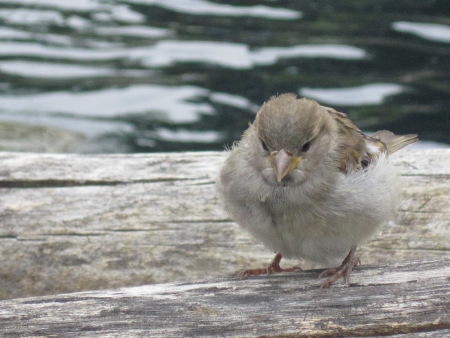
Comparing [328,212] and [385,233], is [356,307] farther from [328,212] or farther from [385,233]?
[385,233]

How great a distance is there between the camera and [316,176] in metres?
3.23

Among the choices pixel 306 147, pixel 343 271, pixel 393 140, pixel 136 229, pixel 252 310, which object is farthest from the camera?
pixel 393 140

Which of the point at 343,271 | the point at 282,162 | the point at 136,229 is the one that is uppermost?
the point at 282,162

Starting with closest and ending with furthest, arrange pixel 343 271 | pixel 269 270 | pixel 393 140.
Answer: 1. pixel 343 271
2. pixel 269 270
3. pixel 393 140

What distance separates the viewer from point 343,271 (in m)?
3.07

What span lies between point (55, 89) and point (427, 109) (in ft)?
15.8

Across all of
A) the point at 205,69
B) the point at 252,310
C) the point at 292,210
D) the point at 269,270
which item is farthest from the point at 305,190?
the point at 205,69

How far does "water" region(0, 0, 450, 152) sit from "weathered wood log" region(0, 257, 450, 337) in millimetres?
4695

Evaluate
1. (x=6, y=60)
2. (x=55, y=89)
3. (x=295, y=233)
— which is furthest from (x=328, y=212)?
(x=6, y=60)

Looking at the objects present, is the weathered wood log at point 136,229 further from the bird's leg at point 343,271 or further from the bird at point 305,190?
the bird's leg at point 343,271

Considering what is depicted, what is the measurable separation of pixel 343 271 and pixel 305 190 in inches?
17.0

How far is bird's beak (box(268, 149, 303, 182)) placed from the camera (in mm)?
3098

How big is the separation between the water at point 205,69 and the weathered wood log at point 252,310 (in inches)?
185

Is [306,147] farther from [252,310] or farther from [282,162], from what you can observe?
[252,310]
